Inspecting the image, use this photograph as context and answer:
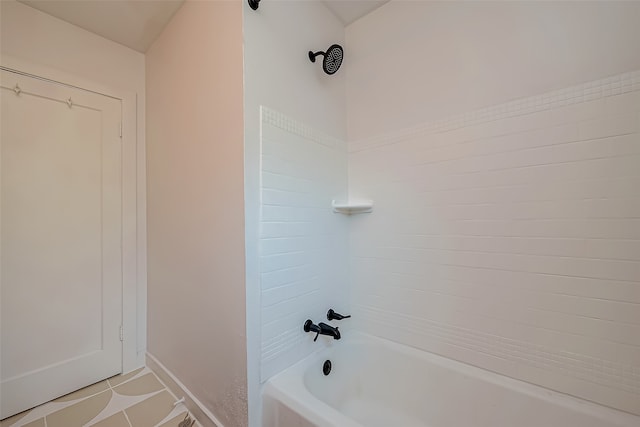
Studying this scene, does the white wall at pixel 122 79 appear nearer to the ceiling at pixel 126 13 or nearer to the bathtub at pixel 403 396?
the ceiling at pixel 126 13

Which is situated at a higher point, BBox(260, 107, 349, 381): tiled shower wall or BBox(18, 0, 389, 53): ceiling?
BBox(18, 0, 389, 53): ceiling

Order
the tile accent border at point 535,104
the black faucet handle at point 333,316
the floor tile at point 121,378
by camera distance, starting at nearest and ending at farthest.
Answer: the tile accent border at point 535,104 < the black faucet handle at point 333,316 < the floor tile at point 121,378

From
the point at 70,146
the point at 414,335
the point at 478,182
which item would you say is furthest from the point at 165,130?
the point at 414,335

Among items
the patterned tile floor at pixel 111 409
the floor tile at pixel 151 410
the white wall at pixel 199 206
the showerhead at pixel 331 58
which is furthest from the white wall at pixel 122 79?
the showerhead at pixel 331 58

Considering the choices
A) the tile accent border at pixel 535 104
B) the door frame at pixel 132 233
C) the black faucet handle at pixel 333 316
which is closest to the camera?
the tile accent border at pixel 535 104

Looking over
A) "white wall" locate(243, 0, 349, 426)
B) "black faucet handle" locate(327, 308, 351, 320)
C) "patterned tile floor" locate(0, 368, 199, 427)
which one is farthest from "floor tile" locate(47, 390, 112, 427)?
"black faucet handle" locate(327, 308, 351, 320)

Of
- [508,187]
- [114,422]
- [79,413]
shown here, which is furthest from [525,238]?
[79,413]

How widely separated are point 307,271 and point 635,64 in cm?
161

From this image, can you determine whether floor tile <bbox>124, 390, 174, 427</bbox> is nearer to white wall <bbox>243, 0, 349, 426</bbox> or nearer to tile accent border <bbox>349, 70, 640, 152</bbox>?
white wall <bbox>243, 0, 349, 426</bbox>

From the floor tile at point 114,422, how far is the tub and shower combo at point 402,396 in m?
0.83

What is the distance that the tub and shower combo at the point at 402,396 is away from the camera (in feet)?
3.27

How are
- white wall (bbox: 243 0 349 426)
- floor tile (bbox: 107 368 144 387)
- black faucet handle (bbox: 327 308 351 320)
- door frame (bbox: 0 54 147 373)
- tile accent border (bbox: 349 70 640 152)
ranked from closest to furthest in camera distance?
tile accent border (bbox: 349 70 640 152)
white wall (bbox: 243 0 349 426)
black faucet handle (bbox: 327 308 351 320)
floor tile (bbox: 107 368 144 387)
door frame (bbox: 0 54 147 373)

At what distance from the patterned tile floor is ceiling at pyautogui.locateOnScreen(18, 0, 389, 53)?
7.79ft

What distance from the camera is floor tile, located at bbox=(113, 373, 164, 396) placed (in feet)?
5.14
